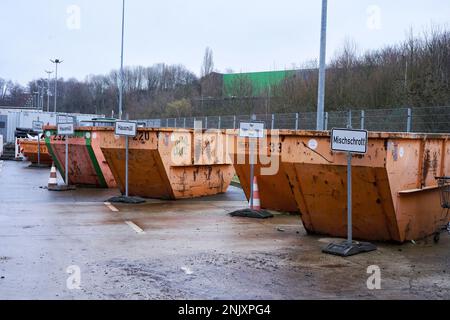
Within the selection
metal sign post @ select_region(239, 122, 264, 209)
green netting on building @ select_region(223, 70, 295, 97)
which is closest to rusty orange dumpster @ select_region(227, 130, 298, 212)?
metal sign post @ select_region(239, 122, 264, 209)

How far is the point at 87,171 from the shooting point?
16.4 m

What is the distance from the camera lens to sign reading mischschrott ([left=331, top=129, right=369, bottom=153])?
7.22m

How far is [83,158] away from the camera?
16.2 meters

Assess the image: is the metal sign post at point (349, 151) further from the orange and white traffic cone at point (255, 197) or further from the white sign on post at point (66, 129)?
the white sign on post at point (66, 129)

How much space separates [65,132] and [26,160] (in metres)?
16.5

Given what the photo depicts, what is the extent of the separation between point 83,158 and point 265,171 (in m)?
7.57

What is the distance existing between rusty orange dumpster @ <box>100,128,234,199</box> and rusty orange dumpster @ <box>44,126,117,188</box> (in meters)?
2.13

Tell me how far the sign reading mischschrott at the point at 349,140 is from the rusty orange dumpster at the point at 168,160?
19.4 ft

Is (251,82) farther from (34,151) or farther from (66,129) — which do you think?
(66,129)

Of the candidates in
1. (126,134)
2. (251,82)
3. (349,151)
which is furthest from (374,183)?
(251,82)

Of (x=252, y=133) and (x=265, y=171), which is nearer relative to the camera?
(x=252, y=133)

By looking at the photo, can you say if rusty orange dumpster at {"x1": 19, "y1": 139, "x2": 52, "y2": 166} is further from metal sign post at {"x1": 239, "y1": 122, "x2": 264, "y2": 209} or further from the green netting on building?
the green netting on building
